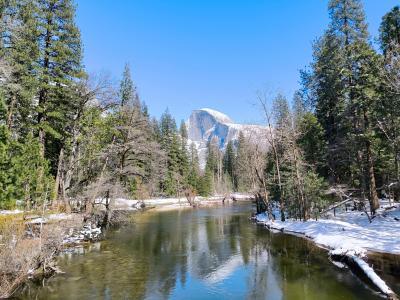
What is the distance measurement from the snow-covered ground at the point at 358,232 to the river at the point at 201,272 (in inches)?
41.6

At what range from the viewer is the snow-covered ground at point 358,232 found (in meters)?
15.6

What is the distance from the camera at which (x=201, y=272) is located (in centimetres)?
1474

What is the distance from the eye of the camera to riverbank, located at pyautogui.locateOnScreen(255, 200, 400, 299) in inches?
558

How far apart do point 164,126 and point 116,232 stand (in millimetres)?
51397

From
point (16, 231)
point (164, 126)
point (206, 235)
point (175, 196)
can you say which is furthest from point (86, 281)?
point (164, 126)

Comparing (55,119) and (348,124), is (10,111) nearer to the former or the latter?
(55,119)

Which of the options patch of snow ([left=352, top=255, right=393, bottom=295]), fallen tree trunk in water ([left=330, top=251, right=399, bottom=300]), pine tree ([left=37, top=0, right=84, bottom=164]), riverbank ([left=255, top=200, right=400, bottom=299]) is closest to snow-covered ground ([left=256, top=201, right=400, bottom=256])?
riverbank ([left=255, top=200, right=400, bottom=299])

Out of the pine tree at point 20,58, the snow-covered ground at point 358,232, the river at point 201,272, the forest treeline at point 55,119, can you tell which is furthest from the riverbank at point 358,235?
the pine tree at point 20,58

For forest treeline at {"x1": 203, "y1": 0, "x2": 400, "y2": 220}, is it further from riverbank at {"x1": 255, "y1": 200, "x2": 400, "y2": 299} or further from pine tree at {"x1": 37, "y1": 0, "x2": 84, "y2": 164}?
pine tree at {"x1": 37, "y1": 0, "x2": 84, "y2": 164}

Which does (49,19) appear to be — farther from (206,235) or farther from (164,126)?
(164,126)

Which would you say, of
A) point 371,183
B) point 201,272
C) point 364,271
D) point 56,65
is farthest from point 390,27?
point 56,65

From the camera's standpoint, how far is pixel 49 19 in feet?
82.6

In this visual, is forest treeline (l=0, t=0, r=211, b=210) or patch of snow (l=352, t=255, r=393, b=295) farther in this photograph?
forest treeline (l=0, t=0, r=211, b=210)

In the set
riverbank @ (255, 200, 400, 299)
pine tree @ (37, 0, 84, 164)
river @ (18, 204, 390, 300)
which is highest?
pine tree @ (37, 0, 84, 164)
